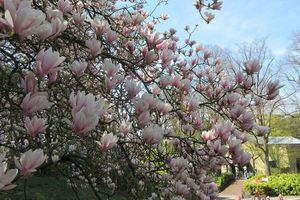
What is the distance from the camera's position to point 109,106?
246cm

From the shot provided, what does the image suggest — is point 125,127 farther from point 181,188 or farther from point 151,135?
point 181,188

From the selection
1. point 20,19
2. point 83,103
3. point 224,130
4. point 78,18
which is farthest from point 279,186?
point 20,19

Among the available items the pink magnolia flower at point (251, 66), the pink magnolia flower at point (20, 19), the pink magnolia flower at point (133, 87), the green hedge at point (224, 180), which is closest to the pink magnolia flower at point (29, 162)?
the pink magnolia flower at point (20, 19)

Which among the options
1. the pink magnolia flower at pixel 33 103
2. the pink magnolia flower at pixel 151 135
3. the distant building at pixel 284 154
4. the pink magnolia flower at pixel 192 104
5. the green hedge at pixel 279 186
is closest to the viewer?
the pink magnolia flower at pixel 33 103

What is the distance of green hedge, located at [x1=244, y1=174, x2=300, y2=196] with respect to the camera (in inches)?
802

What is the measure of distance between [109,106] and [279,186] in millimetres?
20194

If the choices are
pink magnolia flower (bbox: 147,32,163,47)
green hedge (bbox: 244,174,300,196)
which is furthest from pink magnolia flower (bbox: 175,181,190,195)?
green hedge (bbox: 244,174,300,196)

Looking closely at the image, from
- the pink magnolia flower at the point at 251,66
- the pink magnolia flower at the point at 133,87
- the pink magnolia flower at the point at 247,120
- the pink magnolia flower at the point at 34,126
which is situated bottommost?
the pink magnolia flower at the point at 34,126

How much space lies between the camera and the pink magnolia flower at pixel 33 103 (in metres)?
1.43

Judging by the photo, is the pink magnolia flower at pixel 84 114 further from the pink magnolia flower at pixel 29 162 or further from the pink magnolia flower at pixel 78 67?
the pink magnolia flower at pixel 78 67

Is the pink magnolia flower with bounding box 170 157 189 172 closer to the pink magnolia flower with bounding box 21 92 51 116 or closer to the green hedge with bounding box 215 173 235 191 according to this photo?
the pink magnolia flower with bounding box 21 92 51 116

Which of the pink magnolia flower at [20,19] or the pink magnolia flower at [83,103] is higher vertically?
the pink magnolia flower at [20,19]

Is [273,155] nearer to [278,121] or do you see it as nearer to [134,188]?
[278,121]

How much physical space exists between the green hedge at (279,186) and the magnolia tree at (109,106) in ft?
61.2
